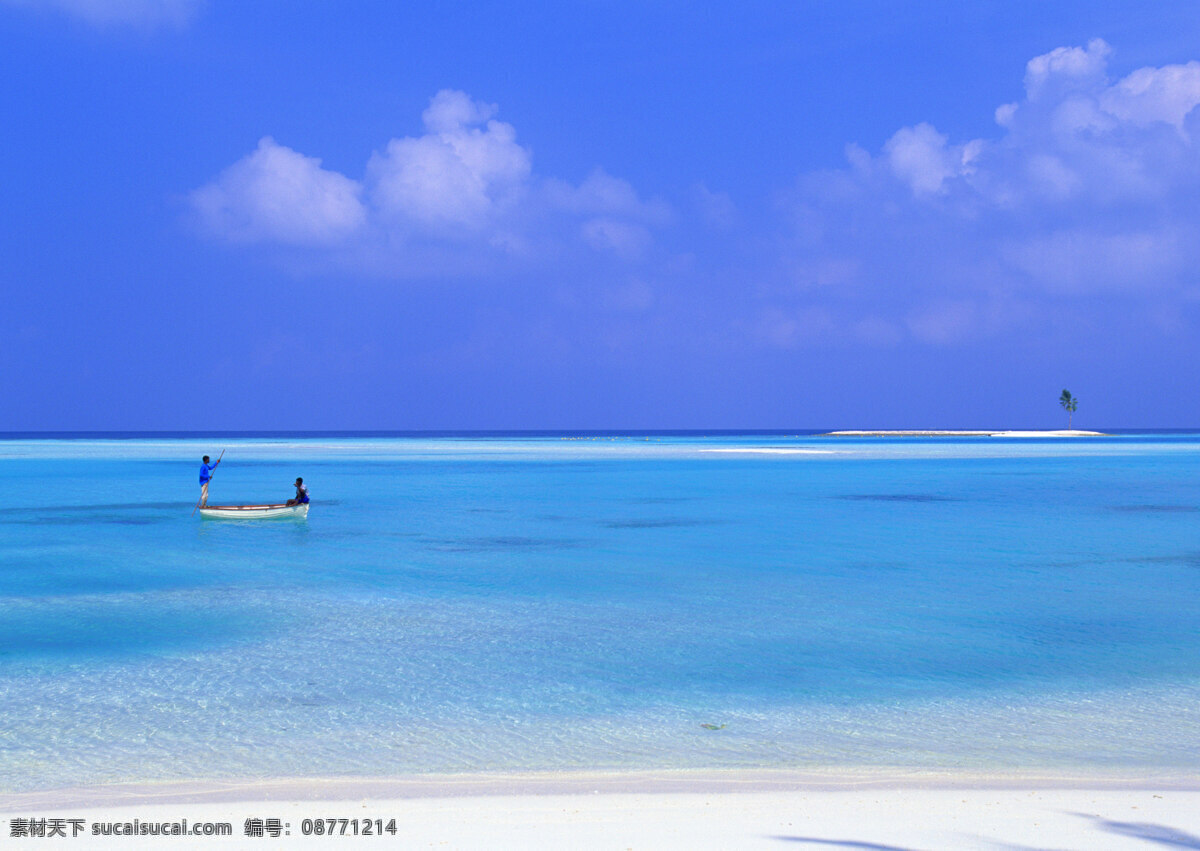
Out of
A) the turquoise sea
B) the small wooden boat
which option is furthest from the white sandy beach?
the small wooden boat

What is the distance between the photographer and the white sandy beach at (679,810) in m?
6.01

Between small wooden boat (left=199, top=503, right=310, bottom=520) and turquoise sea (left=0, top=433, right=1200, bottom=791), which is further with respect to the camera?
small wooden boat (left=199, top=503, right=310, bottom=520)

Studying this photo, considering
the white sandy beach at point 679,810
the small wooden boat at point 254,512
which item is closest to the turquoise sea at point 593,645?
the white sandy beach at point 679,810

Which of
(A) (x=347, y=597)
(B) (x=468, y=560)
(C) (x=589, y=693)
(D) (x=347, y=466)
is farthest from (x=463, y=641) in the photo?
(D) (x=347, y=466)

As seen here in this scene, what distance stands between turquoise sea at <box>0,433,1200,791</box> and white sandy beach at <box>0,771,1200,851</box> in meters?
0.40

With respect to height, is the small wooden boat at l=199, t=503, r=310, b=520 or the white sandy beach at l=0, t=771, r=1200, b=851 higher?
the small wooden boat at l=199, t=503, r=310, b=520

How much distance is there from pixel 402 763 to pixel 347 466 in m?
55.4

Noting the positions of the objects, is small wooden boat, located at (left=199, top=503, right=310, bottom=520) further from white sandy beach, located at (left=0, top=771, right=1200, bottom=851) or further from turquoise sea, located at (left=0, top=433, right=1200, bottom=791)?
white sandy beach, located at (left=0, top=771, right=1200, bottom=851)

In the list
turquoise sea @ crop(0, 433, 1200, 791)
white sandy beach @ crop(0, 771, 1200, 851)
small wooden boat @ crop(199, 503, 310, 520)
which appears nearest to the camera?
white sandy beach @ crop(0, 771, 1200, 851)

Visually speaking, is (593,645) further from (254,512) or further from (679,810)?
(254,512)

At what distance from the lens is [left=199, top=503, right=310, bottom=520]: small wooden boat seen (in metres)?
26.7

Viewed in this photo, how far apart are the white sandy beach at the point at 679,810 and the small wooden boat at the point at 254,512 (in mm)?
20312

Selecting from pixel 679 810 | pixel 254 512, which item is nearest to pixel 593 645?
pixel 679 810

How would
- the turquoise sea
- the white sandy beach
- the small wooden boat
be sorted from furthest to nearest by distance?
the small wooden boat → the turquoise sea → the white sandy beach
